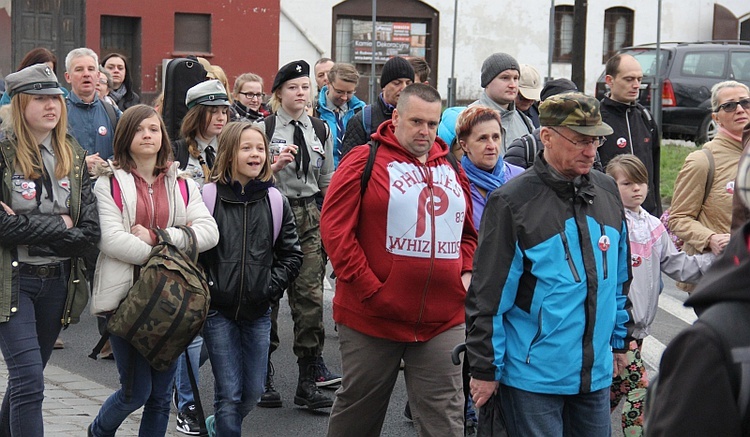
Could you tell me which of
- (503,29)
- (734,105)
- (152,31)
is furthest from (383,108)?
(503,29)

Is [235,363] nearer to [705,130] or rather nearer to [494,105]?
[494,105]

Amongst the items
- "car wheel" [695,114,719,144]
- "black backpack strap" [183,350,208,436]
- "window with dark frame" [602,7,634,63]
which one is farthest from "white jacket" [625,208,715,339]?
"window with dark frame" [602,7,634,63]

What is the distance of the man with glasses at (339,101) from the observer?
966 centimetres

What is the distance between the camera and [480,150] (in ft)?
20.6

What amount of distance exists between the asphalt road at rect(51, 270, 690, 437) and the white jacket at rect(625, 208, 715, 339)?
107cm

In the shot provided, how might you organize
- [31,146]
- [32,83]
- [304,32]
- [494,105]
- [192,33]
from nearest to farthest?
1. [31,146]
2. [32,83]
3. [494,105]
4. [192,33]
5. [304,32]

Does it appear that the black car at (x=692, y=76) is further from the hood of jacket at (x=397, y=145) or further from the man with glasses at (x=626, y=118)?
the hood of jacket at (x=397, y=145)

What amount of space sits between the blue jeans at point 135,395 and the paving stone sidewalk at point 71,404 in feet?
2.40

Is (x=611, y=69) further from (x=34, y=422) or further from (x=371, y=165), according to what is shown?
(x=34, y=422)

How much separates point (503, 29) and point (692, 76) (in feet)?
34.1

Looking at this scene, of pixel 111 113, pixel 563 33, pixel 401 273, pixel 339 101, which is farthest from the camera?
pixel 563 33

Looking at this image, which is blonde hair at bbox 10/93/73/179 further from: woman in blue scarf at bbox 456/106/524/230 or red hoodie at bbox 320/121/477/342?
woman in blue scarf at bbox 456/106/524/230

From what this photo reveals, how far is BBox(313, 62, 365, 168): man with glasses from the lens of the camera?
9.66 meters

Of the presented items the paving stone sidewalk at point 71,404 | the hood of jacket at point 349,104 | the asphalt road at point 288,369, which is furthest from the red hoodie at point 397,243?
the hood of jacket at point 349,104
